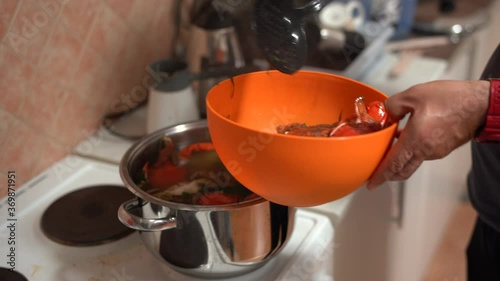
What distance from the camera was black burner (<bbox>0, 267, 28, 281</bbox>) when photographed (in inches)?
30.8

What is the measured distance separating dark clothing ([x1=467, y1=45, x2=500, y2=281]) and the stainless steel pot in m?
0.42

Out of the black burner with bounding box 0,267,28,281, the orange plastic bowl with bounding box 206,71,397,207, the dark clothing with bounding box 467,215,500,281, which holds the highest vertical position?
the orange plastic bowl with bounding box 206,71,397,207

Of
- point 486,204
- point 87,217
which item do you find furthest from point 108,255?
point 486,204

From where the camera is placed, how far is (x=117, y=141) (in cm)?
114

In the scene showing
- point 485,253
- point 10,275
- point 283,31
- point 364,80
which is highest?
point 283,31

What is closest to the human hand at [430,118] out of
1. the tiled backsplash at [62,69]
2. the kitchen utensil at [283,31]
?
the kitchen utensil at [283,31]

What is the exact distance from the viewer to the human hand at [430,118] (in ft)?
2.19

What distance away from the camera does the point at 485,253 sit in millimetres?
1135

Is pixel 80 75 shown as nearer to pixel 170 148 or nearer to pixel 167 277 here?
pixel 170 148

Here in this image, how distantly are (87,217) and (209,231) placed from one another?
0.99ft

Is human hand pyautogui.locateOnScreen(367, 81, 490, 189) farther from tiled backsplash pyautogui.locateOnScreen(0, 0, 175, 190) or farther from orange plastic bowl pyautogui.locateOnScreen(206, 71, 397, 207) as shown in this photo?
tiled backsplash pyautogui.locateOnScreen(0, 0, 175, 190)

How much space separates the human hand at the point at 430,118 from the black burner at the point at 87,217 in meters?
0.45

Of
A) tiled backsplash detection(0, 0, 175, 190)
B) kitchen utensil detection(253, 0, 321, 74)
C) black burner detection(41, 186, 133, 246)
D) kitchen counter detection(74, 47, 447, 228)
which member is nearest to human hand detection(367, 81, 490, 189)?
Answer: kitchen utensil detection(253, 0, 321, 74)

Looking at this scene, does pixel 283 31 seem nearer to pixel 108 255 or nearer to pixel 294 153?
pixel 294 153
